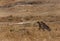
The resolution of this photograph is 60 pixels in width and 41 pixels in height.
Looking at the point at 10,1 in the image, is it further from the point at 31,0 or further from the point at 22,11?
the point at 22,11

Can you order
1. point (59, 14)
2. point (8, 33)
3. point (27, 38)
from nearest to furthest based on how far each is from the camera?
point (27, 38) < point (8, 33) < point (59, 14)

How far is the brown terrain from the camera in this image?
12.6 m

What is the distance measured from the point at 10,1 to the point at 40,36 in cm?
1605

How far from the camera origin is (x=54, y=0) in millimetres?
26734

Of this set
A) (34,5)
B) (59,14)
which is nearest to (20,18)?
(59,14)

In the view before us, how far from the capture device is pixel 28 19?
760 inches

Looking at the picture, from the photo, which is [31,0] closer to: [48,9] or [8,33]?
[48,9]

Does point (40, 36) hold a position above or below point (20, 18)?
above

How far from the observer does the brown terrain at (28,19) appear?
498 inches

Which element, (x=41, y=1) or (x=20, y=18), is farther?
(x=41, y=1)

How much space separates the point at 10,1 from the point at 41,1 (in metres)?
3.62

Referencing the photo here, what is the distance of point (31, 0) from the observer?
26734 millimetres

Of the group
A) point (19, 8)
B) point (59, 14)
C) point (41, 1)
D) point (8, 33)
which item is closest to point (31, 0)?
point (41, 1)

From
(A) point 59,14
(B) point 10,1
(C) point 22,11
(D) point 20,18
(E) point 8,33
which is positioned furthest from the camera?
(B) point 10,1
